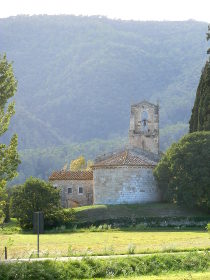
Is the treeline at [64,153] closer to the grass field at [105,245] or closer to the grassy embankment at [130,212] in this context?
the grassy embankment at [130,212]

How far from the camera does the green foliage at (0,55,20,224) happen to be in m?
21.6

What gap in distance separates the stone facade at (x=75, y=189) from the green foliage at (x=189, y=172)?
1167cm

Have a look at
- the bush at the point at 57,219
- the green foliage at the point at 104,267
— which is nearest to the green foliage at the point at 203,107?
the bush at the point at 57,219

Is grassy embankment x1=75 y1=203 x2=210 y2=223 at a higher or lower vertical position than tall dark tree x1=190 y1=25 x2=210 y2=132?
lower

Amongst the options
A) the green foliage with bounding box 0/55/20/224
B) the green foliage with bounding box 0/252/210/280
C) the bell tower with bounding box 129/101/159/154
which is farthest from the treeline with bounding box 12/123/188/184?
the green foliage with bounding box 0/252/210/280

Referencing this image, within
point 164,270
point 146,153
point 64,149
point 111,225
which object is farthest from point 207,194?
point 64,149

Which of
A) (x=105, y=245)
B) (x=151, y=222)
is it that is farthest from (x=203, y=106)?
(x=105, y=245)

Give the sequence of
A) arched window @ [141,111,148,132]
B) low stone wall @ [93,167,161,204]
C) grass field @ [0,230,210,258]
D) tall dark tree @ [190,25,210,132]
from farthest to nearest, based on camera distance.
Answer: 1. arched window @ [141,111,148,132]
2. low stone wall @ [93,167,161,204]
3. tall dark tree @ [190,25,210,132]
4. grass field @ [0,230,210,258]

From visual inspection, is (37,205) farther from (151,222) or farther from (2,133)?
(2,133)

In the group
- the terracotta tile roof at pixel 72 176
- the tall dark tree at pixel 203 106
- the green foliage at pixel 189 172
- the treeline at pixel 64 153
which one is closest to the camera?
the green foliage at pixel 189 172

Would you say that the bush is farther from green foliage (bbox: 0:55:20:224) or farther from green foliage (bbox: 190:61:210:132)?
green foliage (bbox: 0:55:20:224)

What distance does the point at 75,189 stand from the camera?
64875mm

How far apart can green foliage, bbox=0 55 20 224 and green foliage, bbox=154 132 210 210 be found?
30.5m

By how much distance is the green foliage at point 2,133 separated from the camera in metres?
21.6
